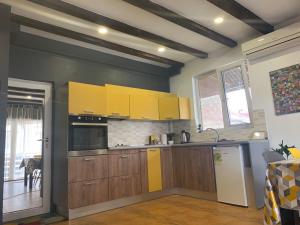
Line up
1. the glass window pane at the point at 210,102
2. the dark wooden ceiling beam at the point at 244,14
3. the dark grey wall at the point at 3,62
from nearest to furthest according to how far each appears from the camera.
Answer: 1. the dark grey wall at the point at 3,62
2. the dark wooden ceiling beam at the point at 244,14
3. the glass window pane at the point at 210,102

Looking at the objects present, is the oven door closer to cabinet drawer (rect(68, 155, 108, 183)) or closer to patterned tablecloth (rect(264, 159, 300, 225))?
cabinet drawer (rect(68, 155, 108, 183))

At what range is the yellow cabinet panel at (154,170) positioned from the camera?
4039 mm

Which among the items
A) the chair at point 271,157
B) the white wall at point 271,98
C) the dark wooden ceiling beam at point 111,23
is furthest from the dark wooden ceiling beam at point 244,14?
the chair at point 271,157

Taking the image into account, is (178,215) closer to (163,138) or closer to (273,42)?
(163,138)

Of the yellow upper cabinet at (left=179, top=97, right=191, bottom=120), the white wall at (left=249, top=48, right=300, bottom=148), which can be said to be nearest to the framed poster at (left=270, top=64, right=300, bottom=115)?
the white wall at (left=249, top=48, right=300, bottom=148)

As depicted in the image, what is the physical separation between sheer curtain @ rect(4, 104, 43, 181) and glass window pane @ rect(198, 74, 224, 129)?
3.17 meters

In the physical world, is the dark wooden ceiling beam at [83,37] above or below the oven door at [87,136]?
above

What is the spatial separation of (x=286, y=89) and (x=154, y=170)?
8.34ft

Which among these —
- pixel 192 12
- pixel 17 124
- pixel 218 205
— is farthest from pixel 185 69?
pixel 17 124

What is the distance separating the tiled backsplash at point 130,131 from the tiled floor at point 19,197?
1428 mm

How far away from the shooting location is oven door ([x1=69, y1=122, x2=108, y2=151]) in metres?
3.40

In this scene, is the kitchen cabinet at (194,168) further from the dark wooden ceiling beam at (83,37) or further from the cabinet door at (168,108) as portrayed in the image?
the dark wooden ceiling beam at (83,37)

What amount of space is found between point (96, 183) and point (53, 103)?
148 centimetres

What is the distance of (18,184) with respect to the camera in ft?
10.8
